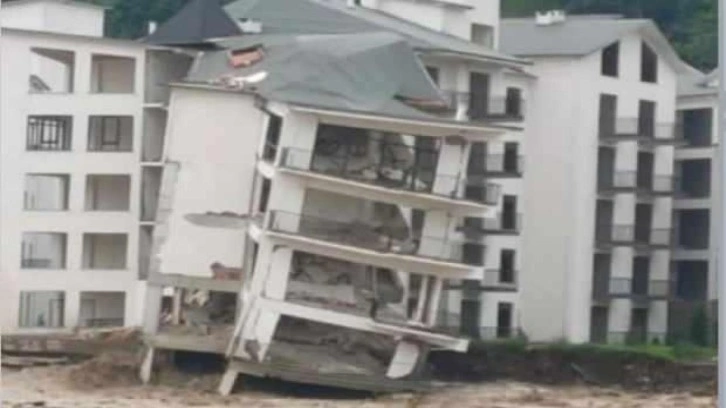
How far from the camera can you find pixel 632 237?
31828 millimetres

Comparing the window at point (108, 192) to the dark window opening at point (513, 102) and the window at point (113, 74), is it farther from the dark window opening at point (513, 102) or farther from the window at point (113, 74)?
the dark window opening at point (513, 102)

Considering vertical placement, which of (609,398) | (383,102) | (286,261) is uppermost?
(383,102)

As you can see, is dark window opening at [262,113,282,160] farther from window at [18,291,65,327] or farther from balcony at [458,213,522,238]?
balcony at [458,213,522,238]

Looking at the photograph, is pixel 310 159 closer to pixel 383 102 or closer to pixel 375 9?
pixel 383 102

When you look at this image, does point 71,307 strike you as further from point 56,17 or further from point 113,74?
point 56,17

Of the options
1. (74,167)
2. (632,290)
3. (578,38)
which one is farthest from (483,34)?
(74,167)

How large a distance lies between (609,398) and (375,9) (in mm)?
8263

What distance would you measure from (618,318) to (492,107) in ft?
11.8

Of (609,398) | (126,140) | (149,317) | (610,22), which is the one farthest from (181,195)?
(610,22)

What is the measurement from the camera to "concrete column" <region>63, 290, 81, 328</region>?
1134 inches

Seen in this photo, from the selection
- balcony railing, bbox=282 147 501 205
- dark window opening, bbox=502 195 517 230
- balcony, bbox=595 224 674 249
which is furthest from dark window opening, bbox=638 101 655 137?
balcony railing, bbox=282 147 501 205

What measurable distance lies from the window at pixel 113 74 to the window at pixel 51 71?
0.41 meters

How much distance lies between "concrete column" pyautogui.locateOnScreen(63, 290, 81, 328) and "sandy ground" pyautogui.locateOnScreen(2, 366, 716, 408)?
8.49 ft

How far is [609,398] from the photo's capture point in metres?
26.7
